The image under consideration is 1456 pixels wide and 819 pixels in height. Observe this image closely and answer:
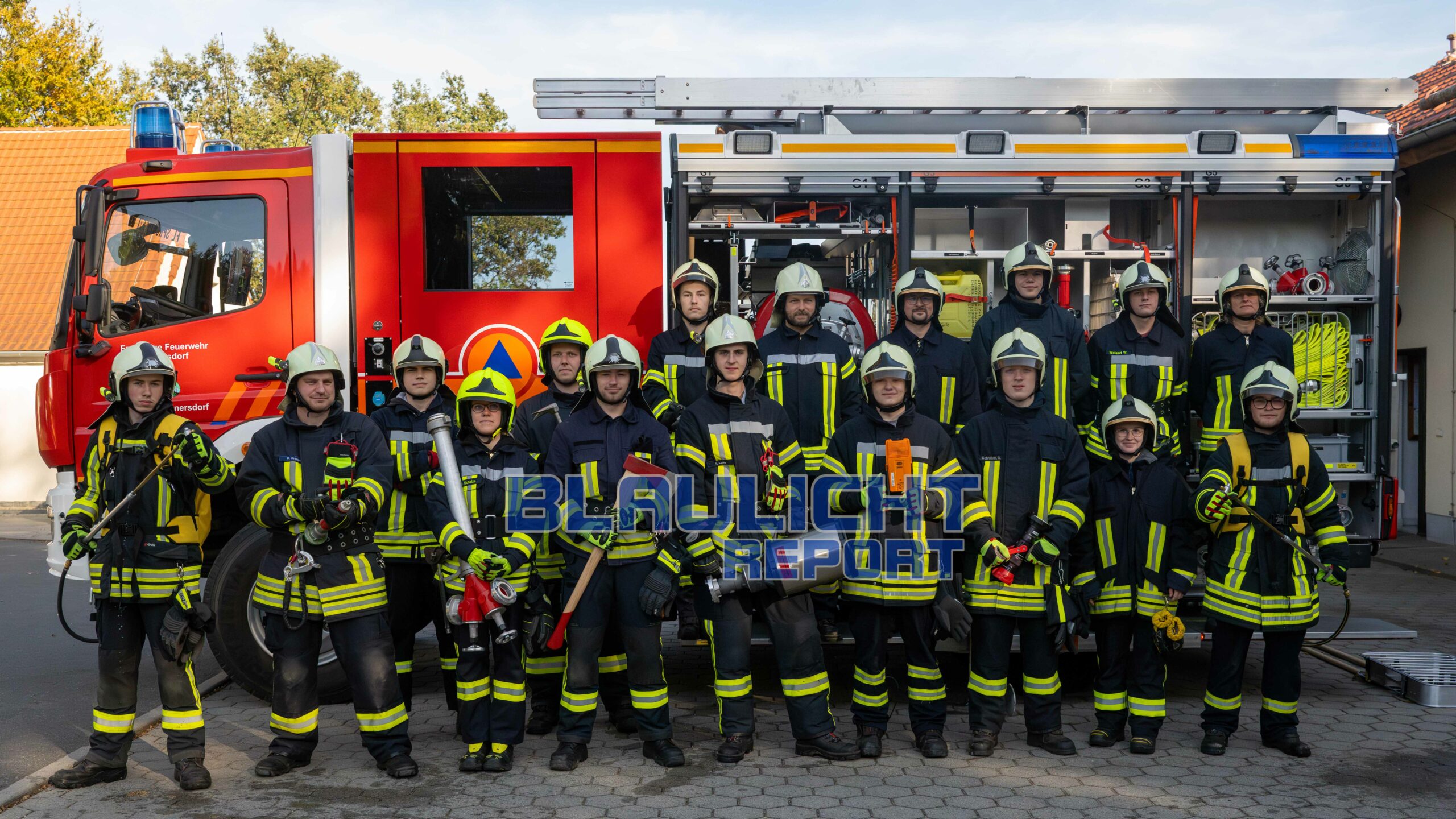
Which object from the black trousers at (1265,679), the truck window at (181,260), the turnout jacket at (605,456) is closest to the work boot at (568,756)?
the turnout jacket at (605,456)

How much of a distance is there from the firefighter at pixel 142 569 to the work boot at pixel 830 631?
2787 millimetres

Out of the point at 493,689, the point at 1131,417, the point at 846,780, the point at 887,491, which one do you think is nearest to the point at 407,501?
the point at 493,689

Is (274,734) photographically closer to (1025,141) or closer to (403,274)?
(403,274)

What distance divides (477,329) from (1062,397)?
306 cm

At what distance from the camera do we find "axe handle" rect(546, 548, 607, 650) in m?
4.57

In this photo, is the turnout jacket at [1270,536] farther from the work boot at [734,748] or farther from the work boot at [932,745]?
the work boot at [734,748]

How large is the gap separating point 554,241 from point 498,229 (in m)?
0.30

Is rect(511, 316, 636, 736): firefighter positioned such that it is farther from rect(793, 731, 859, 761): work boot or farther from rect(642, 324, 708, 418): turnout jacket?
rect(793, 731, 859, 761): work boot

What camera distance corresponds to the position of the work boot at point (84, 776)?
4473 millimetres

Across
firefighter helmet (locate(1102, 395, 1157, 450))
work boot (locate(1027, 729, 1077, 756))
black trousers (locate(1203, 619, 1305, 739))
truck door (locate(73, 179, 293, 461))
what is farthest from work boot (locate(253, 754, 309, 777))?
black trousers (locate(1203, 619, 1305, 739))

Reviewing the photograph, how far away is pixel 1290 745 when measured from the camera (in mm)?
4797

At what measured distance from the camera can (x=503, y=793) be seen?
4383 millimetres

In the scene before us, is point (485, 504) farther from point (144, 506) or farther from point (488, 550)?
point (144, 506)

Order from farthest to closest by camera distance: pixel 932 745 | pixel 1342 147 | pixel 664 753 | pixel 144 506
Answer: pixel 1342 147, pixel 932 745, pixel 664 753, pixel 144 506
